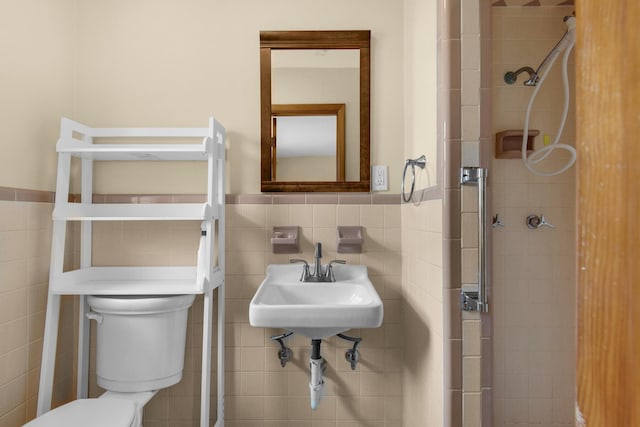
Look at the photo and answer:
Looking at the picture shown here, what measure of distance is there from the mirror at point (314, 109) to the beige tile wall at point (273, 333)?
6.3 inches

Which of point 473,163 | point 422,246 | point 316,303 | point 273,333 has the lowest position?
point 273,333

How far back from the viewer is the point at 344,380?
5.78ft

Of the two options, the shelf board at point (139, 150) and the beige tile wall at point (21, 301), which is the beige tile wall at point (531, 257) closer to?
the shelf board at point (139, 150)

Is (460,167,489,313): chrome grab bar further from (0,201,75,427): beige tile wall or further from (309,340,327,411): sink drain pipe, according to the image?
(0,201,75,427): beige tile wall

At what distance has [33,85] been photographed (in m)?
1.53

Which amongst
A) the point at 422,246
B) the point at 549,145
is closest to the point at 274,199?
the point at 422,246

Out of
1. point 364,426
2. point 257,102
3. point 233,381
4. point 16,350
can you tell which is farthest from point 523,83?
point 16,350

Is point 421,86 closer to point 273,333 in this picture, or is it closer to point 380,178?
point 380,178

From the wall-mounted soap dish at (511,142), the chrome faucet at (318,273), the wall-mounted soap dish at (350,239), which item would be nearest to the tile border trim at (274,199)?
the wall-mounted soap dish at (350,239)

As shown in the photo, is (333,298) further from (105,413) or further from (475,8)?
(475,8)

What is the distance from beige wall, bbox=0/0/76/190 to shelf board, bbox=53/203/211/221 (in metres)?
0.19

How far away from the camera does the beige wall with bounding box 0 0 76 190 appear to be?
1.41 m

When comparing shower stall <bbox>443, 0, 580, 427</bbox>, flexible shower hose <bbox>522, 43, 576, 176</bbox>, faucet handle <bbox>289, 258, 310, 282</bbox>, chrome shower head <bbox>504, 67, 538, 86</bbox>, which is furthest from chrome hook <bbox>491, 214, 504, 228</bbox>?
faucet handle <bbox>289, 258, 310, 282</bbox>

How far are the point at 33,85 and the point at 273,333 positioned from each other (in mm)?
1492
